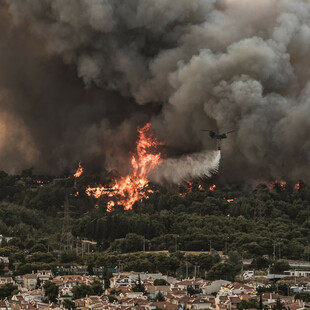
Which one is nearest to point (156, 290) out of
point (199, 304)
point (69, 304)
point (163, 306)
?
point (199, 304)

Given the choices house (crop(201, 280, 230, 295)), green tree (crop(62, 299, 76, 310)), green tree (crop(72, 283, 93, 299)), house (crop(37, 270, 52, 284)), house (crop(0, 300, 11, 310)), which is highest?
house (crop(37, 270, 52, 284))

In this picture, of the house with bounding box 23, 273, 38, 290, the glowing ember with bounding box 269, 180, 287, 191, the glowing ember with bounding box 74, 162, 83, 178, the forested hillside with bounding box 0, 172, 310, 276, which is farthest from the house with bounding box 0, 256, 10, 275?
the glowing ember with bounding box 269, 180, 287, 191

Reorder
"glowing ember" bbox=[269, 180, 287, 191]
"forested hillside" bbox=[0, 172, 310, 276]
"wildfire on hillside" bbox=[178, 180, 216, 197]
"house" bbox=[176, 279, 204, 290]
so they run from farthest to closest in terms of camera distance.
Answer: "wildfire on hillside" bbox=[178, 180, 216, 197], "glowing ember" bbox=[269, 180, 287, 191], "forested hillside" bbox=[0, 172, 310, 276], "house" bbox=[176, 279, 204, 290]

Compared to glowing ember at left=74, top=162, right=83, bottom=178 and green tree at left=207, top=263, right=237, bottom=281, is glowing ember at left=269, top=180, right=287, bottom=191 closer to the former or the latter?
glowing ember at left=74, top=162, right=83, bottom=178

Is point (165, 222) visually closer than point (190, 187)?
Yes

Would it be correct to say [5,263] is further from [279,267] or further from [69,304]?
[279,267]

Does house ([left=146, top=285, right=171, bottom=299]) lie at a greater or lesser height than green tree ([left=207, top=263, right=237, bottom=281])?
lesser
